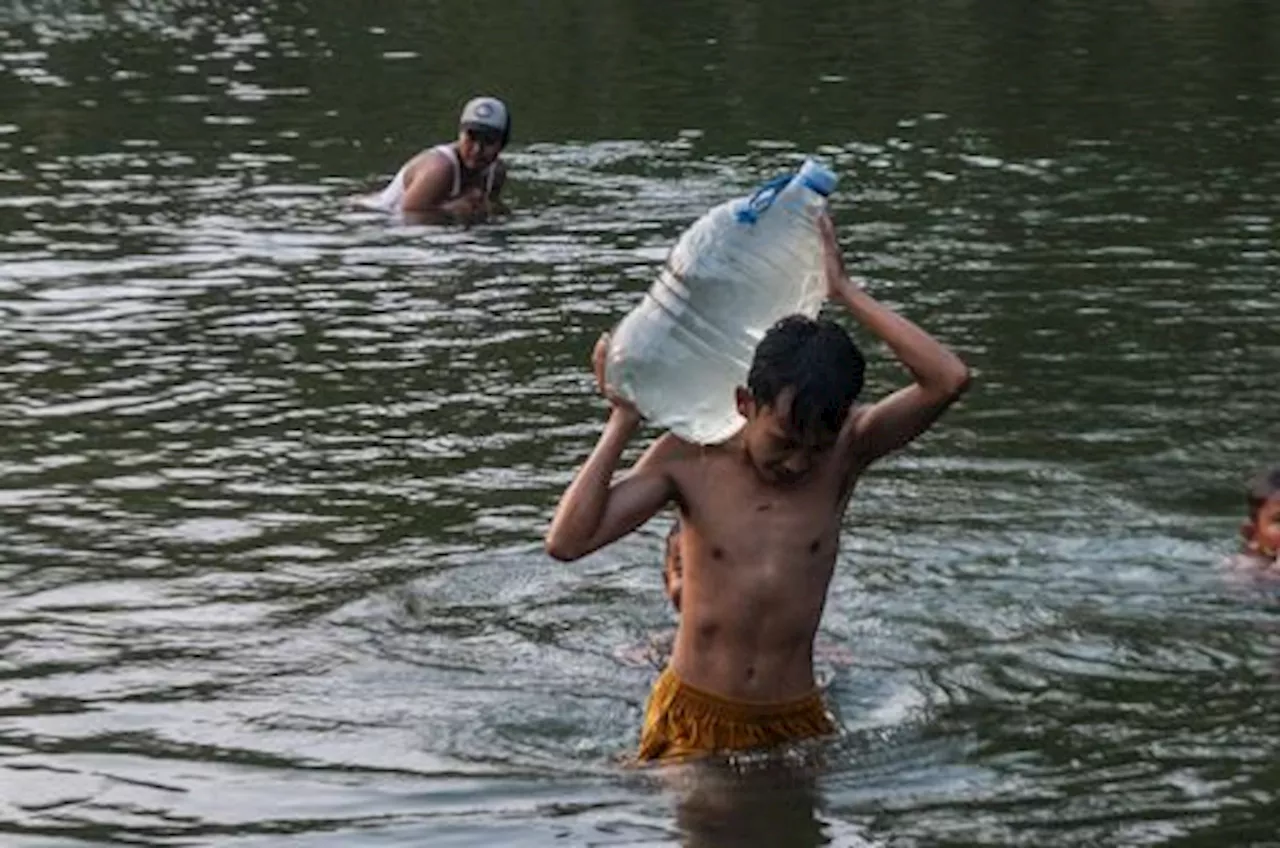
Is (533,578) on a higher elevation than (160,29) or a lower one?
higher

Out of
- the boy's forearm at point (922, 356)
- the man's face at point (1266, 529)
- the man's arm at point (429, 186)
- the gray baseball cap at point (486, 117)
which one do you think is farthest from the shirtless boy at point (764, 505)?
the man's arm at point (429, 186)

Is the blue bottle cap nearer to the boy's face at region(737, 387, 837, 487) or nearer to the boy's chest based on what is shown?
the boy's face at region(737, 387, 837, 487)

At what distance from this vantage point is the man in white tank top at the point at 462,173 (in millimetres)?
17812

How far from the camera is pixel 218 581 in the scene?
33.5 ft

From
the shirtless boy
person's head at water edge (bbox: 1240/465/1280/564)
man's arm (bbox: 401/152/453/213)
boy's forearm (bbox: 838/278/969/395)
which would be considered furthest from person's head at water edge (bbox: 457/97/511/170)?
boy's forearm (bbox: 838/278/969/395)

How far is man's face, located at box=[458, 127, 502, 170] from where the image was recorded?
699 inches

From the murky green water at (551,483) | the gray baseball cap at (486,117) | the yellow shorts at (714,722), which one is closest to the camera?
the yellow shorts at (714,722)

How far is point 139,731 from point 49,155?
1309 centimetres

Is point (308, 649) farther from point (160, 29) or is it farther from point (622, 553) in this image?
point (160, 29)

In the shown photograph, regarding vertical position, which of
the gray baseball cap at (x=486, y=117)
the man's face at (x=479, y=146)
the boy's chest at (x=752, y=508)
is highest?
the boy's chest at (x=752, y=508)

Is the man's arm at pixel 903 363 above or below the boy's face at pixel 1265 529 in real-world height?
above

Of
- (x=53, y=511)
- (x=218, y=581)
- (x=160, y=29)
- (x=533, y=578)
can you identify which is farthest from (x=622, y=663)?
(x=160, y=29)

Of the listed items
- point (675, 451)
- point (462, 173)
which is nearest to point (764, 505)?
point (675, 451)

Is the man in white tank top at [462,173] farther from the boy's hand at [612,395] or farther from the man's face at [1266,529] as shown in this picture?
the boy's hand at [612,395]
